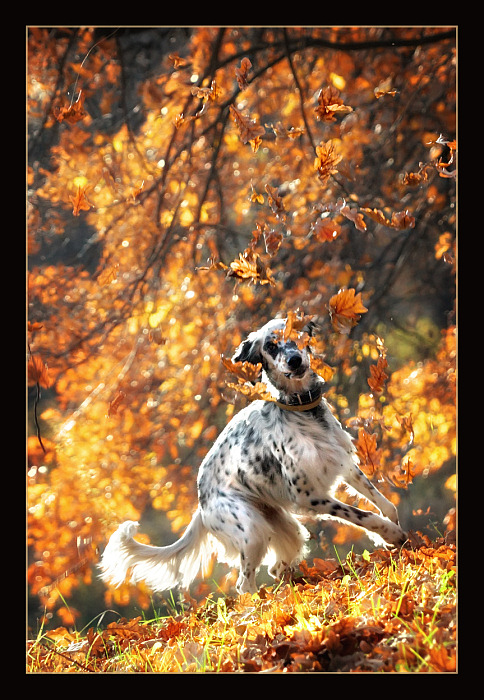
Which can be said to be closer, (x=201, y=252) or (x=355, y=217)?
(x=355, y=217)

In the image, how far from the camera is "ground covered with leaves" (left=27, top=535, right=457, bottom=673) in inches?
132

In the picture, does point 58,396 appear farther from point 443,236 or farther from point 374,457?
point 443,236

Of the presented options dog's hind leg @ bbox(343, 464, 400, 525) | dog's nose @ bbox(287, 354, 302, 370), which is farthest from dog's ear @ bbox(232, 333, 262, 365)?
dog's hind leg @ bbox(343, 464, 400, 525)

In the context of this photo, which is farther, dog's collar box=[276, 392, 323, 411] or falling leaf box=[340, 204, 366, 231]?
dog's collar box=[276, 392, 323, 411]

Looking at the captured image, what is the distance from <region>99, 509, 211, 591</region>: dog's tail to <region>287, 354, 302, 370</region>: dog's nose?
1.32 meters

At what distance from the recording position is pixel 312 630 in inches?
136

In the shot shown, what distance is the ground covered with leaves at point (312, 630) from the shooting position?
334 centimetres

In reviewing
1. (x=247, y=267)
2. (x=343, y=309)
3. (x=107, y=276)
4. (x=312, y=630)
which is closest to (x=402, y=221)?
(x=343, y=309)

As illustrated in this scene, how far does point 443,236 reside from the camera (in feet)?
16.7

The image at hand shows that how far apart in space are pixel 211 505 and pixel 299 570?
81cm

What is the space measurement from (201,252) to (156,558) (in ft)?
7.84

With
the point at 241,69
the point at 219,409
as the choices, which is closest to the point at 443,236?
the point at 241,69

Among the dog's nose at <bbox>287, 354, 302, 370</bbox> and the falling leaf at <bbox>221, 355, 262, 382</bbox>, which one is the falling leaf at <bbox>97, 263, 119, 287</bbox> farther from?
the dog's nose at <bbox>287, 354, 302, 370</bbox>

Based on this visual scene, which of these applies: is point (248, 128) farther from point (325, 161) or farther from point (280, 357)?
point (280, 357)
